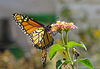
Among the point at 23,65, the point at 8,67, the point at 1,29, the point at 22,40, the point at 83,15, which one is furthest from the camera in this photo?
the point at 1,29

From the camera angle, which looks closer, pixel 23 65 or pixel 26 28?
pixel 26 28

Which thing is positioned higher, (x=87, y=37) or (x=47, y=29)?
(x=47, y=29)

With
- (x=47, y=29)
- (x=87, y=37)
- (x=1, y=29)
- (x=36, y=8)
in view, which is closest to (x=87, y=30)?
(x=87, y=37)

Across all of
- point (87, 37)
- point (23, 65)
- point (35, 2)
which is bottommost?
point (87, 37)

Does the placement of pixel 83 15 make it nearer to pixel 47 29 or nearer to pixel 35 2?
pixel 35 2

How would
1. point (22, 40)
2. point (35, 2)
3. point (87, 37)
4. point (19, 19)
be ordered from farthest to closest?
point (22, 40)
point (35, 2)
point (87, 37)
point (19, 19)
